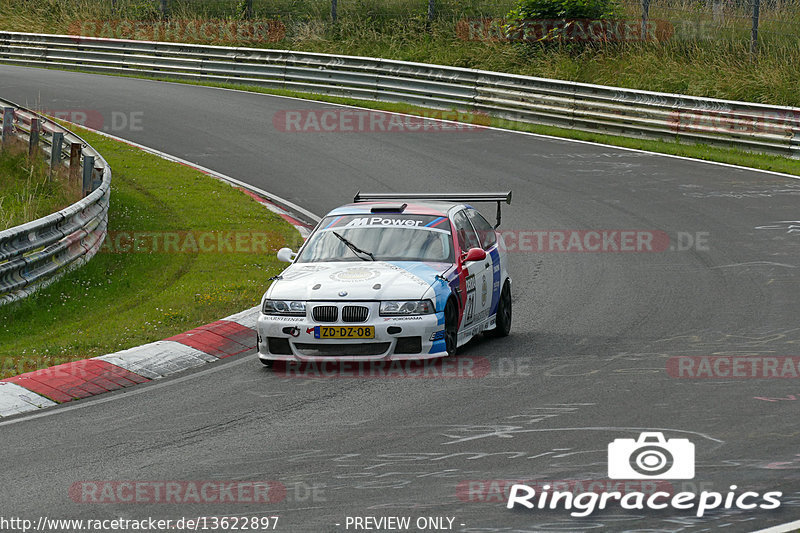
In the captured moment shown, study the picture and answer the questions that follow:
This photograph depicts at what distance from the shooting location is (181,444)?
8.30 metres

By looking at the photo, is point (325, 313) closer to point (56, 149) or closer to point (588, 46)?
point (56, 149)

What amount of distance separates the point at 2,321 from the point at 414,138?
14.1 metres

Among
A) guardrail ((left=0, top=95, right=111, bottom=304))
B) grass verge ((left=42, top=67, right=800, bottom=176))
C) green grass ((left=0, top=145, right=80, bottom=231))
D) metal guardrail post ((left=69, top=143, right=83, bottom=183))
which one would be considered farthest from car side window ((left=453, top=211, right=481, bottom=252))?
grass verge ((left=42, top=67, right=800, bottom=176))

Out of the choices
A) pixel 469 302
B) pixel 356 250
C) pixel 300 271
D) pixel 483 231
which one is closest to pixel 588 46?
pixel 483 231

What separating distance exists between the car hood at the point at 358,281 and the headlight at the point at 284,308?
0.17 ft

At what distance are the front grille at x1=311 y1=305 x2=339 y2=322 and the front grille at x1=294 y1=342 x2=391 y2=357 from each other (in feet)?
0.80

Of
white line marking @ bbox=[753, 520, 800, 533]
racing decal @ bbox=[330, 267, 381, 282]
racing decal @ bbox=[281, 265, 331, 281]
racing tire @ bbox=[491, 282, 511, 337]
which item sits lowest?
racing tire @ bbox=[491, 282, 511, 337]

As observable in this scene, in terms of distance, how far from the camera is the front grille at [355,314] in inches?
409

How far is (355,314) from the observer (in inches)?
410

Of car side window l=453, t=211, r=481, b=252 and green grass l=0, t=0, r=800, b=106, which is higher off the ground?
green grass l=0, t=0, r=800, b=106

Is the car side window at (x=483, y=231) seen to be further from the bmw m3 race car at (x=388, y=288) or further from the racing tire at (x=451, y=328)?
the racing tire at (x=451, y=328)

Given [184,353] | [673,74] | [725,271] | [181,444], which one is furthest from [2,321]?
[673,74]

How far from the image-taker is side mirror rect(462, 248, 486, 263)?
37.3 feet

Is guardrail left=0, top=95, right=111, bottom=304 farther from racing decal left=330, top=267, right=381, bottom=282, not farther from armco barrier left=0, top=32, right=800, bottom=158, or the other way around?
armco barrier left=0, top=32, right=800, bottom=158
